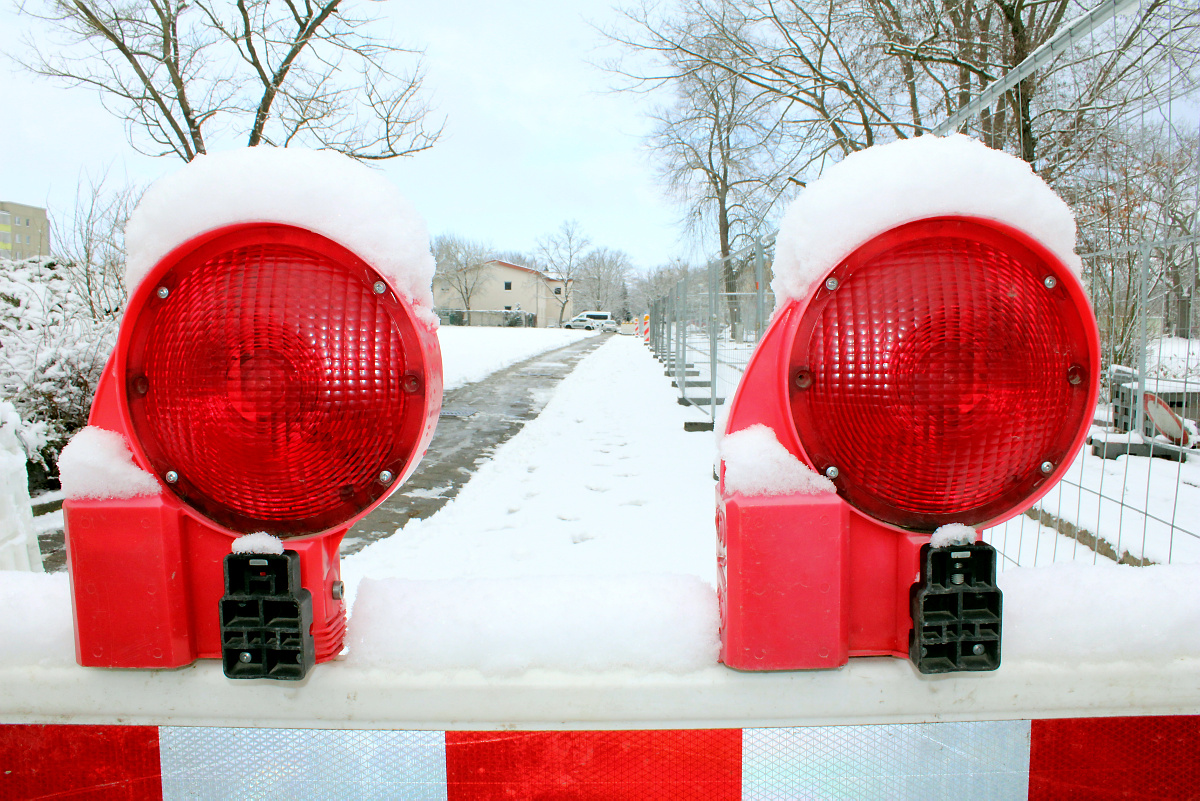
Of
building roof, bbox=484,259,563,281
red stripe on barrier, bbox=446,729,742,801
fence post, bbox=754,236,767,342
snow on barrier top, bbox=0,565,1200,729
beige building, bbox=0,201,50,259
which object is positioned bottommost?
red stripe on barrier, bbox=446,729,742,801

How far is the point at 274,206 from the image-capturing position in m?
0.74

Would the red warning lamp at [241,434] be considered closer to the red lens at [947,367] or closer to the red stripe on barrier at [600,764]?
the red stripe on barrier at [600,764]

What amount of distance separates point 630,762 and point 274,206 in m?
0.74

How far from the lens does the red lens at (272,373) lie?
0.75 m

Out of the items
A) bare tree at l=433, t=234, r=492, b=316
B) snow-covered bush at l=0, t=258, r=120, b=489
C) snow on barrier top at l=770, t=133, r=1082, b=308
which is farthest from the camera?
bare tree at l=433, t=234, r=492, b=316

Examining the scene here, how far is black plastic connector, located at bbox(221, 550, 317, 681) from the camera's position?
2.44 ft

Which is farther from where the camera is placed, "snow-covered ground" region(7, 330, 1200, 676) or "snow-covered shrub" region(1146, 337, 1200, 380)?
"snow-covered shrub" region(1146, 337, 1200, 380)

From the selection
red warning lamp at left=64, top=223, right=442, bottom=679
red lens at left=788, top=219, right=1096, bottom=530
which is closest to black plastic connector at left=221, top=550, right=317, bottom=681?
red warning lamp at left=64, top=223, right=442, bottom=679

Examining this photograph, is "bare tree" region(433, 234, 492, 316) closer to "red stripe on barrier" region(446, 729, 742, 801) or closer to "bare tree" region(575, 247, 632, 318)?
"bare tree" region(575, 247, 632, 318)

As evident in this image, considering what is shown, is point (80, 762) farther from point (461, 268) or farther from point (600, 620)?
point (461, 268)

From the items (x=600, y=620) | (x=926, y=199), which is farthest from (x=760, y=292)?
(x=600, y=620)

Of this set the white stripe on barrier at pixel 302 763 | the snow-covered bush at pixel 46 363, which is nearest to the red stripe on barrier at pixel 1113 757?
the white stripe on barrier at pixel 302 763

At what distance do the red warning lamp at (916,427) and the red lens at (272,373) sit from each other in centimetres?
43

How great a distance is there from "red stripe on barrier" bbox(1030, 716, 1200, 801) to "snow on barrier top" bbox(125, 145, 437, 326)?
0.90 metres
